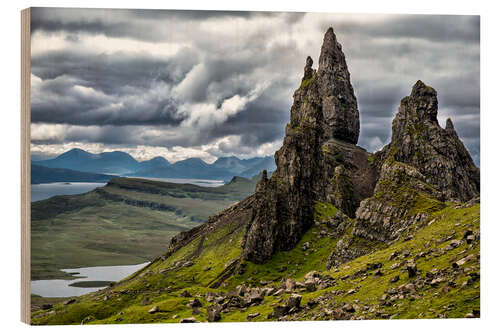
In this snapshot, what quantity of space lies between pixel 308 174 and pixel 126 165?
4491cm

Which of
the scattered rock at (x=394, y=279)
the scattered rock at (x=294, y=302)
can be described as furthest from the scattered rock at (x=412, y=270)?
the scattered rock at (x=294, y=302)

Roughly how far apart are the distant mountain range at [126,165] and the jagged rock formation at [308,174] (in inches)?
481

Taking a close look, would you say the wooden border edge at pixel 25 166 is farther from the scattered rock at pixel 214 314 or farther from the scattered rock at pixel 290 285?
the scattered rock at pixel 290 285

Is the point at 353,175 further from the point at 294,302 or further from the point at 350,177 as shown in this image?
the point at 294,302

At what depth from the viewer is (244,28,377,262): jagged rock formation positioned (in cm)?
9862

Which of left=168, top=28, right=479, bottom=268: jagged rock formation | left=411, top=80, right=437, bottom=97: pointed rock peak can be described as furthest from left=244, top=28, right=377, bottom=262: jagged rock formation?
left=411, top=80, right=437, bottom=97: pointed rock peak

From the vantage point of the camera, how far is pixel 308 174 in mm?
110188

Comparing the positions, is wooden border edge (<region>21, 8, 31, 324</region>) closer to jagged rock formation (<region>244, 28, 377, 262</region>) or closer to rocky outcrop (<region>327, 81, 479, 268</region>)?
rocky outcrop (<region>327, 81, 479, 268</region>)

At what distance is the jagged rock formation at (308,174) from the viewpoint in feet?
324

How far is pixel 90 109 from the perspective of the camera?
179ft

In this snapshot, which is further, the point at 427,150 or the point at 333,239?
the point at 427,150

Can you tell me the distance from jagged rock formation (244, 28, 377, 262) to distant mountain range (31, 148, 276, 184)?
12.2 meters

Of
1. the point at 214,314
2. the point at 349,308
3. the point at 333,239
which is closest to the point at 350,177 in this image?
the point at 333,239
